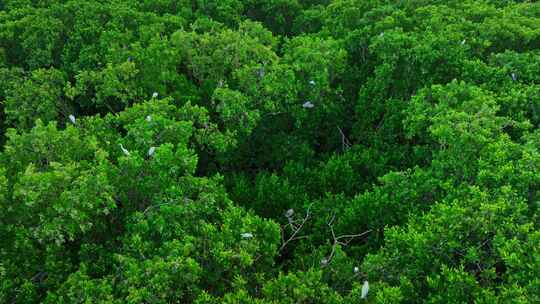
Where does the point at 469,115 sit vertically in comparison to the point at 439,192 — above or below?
above

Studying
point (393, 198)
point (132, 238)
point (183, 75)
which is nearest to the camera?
point (132, 238)

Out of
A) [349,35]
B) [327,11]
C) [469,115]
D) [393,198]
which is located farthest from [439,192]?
[327,11]

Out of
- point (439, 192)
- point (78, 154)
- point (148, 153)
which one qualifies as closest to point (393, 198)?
point (439, 192)

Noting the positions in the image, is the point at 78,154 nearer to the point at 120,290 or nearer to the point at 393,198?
the point at 120,290

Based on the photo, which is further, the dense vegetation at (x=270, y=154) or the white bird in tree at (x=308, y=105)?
the white bird in tree at (x=308, y=105)

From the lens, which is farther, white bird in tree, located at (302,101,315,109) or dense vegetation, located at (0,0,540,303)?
white bird in tree, located at (302,101,315,109)

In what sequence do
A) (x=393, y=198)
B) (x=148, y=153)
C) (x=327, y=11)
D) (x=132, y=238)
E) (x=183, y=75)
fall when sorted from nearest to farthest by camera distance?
(x=132, y=238), (x=148, y=153), (x=393, y=198), (x=183, y=75), (x=327, y=11)

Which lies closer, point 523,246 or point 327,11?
point 523,246

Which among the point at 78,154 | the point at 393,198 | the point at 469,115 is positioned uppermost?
the point at 469,115
